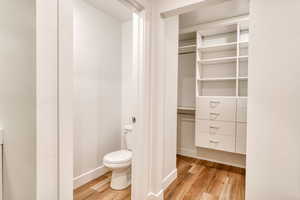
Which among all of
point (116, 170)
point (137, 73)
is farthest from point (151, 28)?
point (116, 170)

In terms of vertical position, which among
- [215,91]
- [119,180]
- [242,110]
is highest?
[215,91]

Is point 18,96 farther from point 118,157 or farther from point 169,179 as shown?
point 169,179

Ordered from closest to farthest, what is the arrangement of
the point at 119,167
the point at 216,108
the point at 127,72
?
the point at 119,167 < the point at 216,108 < the point at 127,72

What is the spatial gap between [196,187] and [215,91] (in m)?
1.57

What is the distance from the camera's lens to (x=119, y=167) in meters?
1.78

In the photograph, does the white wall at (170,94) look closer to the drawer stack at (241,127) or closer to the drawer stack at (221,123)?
the drawer stack at (221,123)

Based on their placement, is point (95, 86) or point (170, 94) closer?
point (170, 94)

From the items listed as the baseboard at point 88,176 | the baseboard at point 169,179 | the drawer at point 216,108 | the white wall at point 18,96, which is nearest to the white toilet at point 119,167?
the baseboard at point 88,176

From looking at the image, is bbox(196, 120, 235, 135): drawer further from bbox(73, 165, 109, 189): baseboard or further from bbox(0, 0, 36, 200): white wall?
bbox(0, 0, 36, 200): white wall

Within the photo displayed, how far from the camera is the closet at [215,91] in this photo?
2.26m

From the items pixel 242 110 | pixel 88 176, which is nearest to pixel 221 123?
pixel 242 110

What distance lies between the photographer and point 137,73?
1.48m

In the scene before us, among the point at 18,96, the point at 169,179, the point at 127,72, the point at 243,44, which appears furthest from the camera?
the point at 127,72

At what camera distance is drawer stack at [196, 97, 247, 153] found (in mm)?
2220
